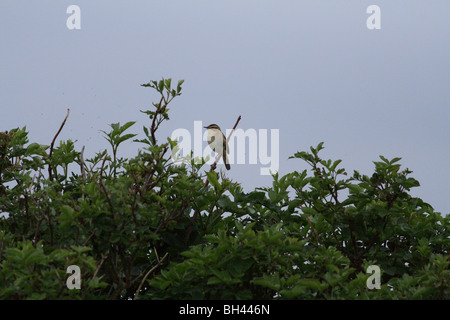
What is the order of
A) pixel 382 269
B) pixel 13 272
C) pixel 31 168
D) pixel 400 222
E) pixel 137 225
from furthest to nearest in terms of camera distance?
pixel 31 168 < pixel 400 222 < pixel 382 269 < pixel 137 225 < pixel 13 272

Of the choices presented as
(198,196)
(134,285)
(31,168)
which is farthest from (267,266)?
(31,168)

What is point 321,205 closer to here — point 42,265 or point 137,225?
point 137,225

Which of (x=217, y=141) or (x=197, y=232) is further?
(x=217, y=141)

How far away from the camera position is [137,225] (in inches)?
197

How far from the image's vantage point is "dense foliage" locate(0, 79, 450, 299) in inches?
189

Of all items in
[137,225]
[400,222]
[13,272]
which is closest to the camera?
[13,272]

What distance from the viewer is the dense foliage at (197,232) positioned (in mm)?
4809

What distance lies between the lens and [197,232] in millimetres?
5934

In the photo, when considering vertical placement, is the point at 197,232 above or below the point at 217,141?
below

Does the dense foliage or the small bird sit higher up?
the small bird

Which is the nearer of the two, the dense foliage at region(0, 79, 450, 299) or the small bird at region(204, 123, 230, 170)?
the dense foliage at region(0, 79, 450, 299)

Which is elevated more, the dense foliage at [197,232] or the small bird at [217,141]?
the small bird at [217,141]

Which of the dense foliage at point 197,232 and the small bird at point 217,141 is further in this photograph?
the small bird at point 217,141
